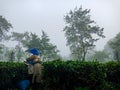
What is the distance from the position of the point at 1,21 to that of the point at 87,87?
52.0 metres

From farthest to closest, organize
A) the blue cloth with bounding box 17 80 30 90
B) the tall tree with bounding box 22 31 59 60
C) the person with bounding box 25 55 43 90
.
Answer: the tall tree with bounding box 22 31 59 60 < the blue cloth with bounding box 17 80 30 90 < the person with bounding box 25 55 43 90

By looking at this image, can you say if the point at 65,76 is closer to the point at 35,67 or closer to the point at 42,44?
the point at 35,67

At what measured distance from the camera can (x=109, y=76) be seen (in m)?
11.0

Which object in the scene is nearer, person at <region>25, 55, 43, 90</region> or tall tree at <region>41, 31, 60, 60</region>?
person at <region>25, 55, 43, 90</region>

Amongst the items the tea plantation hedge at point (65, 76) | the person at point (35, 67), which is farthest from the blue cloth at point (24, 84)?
the tea plantation hedge at point (65, 76)

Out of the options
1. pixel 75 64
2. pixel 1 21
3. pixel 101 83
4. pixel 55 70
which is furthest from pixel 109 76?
pixel 1 21

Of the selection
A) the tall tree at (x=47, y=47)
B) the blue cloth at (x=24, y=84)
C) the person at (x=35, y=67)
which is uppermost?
the tall tree at (x=47, y=47)

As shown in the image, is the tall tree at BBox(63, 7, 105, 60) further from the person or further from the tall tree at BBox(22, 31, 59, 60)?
the person

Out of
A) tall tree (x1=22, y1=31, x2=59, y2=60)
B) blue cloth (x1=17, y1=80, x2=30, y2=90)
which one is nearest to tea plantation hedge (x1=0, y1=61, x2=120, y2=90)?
blue cloth (x1=17, y1=80, x2=30, y2=90)

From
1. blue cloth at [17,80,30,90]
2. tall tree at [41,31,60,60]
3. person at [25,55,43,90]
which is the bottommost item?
blue cloth at [17,80,30,90]

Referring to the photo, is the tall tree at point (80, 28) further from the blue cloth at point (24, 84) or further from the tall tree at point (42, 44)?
the blue cloth at point (24, 84)

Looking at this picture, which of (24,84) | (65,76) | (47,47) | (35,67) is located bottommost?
(24,84)

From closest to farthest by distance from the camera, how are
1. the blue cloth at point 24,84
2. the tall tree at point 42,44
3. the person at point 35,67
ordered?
the person at point 35,67, the blue cloth at point 24,84, the tall tree at point 42,44

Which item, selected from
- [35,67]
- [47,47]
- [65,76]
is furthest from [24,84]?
[47,47]
